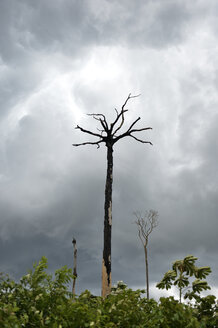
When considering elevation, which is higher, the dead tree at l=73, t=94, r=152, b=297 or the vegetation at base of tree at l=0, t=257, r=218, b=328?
the dead tree at l=73, t=94, r=152, b=297

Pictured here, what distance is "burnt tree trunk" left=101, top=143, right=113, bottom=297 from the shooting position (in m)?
12.1

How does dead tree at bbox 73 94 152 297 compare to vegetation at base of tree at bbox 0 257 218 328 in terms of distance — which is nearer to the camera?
vegetation at base of tree at bbox 0 257 218 328

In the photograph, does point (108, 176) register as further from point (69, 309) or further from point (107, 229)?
point (69, 309)

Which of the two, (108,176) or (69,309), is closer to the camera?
(69,309)

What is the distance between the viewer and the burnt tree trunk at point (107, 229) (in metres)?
12.1

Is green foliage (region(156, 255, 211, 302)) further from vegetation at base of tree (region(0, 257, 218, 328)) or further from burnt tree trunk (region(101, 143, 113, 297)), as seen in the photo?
burnt tree trunk (region(101, 143, 113, 297))

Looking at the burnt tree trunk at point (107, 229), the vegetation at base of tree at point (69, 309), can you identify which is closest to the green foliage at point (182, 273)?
the vegetation at base of tree at point (69, 309)

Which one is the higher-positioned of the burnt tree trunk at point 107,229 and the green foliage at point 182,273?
the burnt tree trunk at point 107,229

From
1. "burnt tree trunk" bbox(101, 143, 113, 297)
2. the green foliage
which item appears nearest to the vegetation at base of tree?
the green foliage

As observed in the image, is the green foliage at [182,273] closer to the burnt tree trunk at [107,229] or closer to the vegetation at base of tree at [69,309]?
the vegetation at base of tree at [69,309]

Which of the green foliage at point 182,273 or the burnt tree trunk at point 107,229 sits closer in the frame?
the green foliage at point 182,273

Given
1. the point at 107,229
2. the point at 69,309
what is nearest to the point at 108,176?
the point at 107,229

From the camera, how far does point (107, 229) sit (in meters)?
13.0

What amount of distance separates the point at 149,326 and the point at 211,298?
5.39 feet
